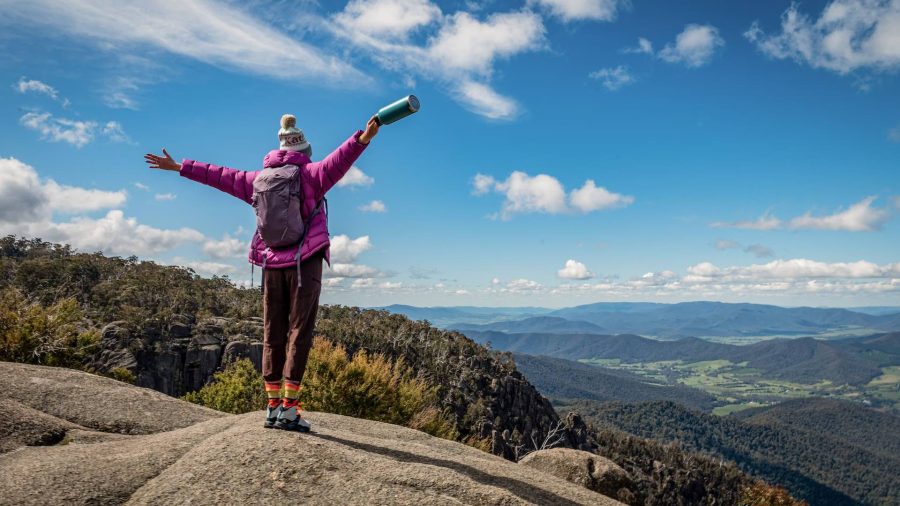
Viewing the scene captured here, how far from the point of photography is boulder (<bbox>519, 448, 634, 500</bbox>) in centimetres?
1052

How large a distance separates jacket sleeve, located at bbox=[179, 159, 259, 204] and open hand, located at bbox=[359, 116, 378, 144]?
5.91 ft

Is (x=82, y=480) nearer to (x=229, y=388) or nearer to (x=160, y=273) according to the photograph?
(x=229, y=388)

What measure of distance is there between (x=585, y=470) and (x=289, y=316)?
6803 mm

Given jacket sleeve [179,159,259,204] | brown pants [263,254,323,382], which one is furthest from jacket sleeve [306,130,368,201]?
jacket sleeve [179,159,259,204]

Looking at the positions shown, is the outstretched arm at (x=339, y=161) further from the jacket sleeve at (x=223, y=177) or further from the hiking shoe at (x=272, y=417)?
the hiking shoe at (x=272, y=417)

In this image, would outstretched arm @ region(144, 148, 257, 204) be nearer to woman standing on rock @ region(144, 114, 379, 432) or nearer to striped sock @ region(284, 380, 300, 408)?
woman standing on rock @ region(144, 114, 379, 432)

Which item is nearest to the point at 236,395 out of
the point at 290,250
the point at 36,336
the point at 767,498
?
the point at 36,336

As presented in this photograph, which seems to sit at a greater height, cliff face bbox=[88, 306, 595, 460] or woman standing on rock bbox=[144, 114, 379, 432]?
woman standing on rock bbox=[144, 114, 379, 432]

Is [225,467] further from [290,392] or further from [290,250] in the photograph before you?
[290,250]

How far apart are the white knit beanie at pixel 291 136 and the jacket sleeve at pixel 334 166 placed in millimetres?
470

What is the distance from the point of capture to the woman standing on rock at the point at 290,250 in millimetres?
6887

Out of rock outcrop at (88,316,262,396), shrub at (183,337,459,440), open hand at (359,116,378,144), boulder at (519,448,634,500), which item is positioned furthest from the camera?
rock outcrop at (88,316,262,396)

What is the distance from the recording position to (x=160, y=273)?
7338 cm

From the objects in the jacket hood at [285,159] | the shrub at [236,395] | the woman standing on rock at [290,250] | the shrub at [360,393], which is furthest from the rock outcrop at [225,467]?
the shrub at [236,395]
